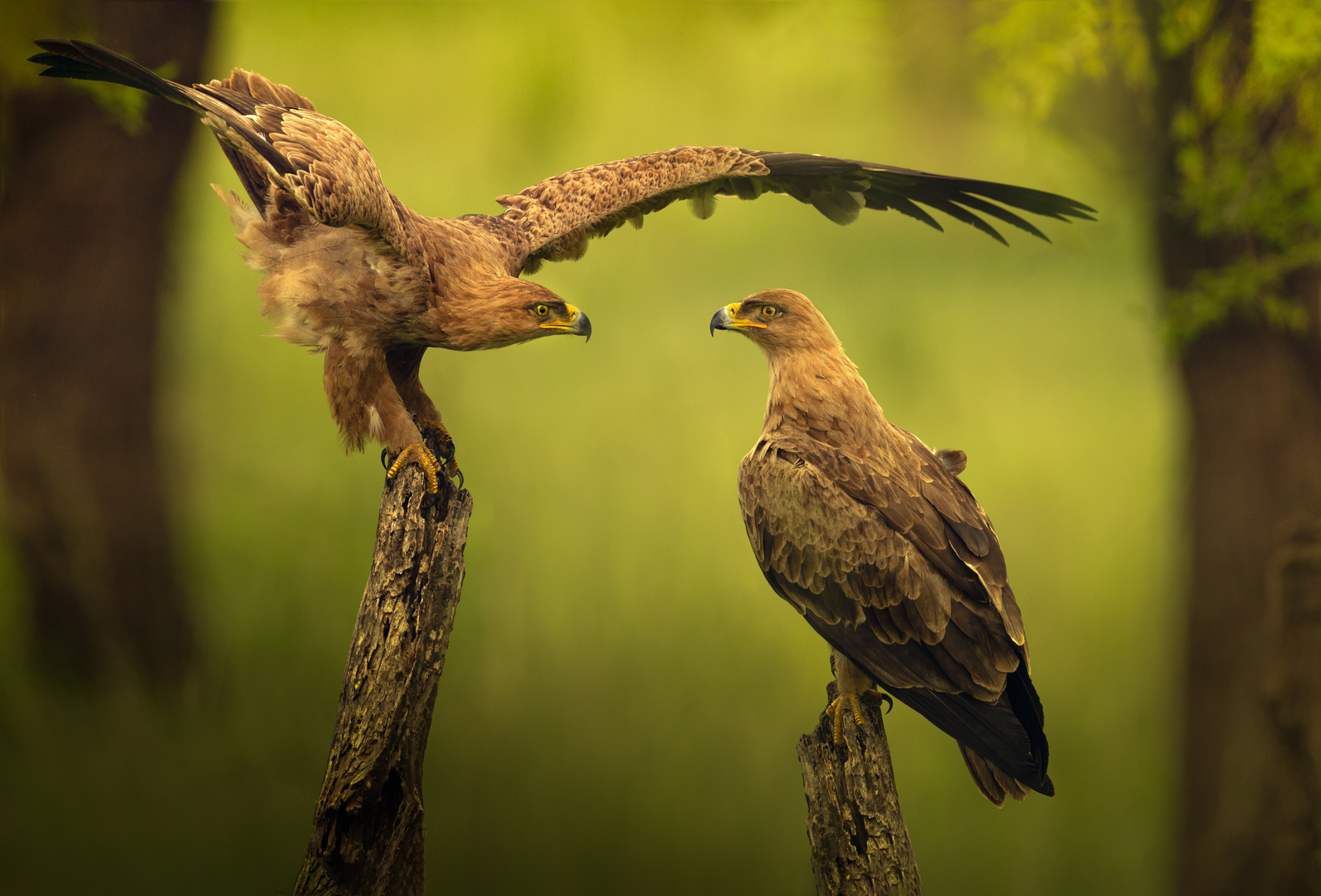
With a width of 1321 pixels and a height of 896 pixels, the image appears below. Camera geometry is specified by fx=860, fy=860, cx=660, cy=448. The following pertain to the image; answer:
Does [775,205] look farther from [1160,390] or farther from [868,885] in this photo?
[868,885]

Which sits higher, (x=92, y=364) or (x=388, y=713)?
(x=92, y=364)

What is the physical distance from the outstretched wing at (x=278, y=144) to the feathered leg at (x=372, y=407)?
0.31 m

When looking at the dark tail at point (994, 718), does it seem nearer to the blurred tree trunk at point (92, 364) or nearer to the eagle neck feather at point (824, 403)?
the eagle neck feather at point (824, 403)

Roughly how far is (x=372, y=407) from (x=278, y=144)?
648mm

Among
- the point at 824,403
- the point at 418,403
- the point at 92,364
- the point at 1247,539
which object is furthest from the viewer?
the point at 1247,539

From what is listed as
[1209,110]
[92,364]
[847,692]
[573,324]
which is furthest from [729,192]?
[92,364]

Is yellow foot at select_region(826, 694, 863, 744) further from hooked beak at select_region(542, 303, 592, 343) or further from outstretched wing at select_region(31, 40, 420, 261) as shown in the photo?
outstretched wing at select_region(31, 40, 420, 261)

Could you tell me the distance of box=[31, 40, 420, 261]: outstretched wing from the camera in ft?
6.11

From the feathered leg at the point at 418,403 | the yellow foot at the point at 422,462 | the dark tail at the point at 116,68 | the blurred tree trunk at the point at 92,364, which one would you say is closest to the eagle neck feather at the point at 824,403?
the yellow foot at the point at 422,462

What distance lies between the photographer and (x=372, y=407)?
2.19 meters

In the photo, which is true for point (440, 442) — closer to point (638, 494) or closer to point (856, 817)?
point (638, 494)

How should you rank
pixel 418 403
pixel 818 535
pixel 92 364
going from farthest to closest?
pixel 92 364 → pixel 418 403 → pixel 818 535

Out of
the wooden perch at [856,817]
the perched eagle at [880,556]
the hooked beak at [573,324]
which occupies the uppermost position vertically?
the hooked beak at [573,324]

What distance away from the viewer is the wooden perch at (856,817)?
6.35ft
